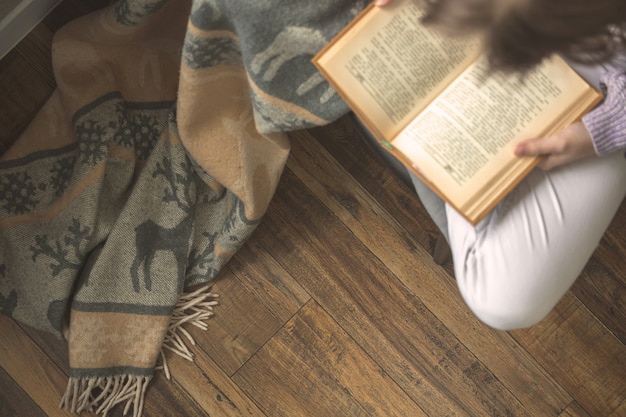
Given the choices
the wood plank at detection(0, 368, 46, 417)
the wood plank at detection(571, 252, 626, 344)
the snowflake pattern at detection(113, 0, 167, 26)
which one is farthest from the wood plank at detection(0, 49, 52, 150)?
the wood plank at detection(571, 252, 626, 344)

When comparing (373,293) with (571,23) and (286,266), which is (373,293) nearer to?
(286,266)

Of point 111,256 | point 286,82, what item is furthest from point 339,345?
point 286,82

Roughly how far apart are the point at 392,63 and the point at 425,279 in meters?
0.52

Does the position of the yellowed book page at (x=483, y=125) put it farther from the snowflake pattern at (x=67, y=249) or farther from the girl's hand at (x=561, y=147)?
the snowflake pattern at (x=67, y=249)

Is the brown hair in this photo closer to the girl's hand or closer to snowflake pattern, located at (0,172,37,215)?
the girl's hand

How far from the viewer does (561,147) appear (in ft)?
2.27

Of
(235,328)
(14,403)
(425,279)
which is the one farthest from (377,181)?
(14,403)

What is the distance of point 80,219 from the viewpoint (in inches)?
40.2

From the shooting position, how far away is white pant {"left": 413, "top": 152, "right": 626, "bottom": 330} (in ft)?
2.46

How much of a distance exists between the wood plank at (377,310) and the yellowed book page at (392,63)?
0.45 m

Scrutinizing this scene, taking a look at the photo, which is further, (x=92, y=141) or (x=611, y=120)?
(x=92, y=141)

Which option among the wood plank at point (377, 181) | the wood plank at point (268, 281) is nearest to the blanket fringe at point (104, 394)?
the wood plank at point (268, 281)

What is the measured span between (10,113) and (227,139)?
40cm

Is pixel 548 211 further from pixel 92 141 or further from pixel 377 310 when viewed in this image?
pixel 92 141
